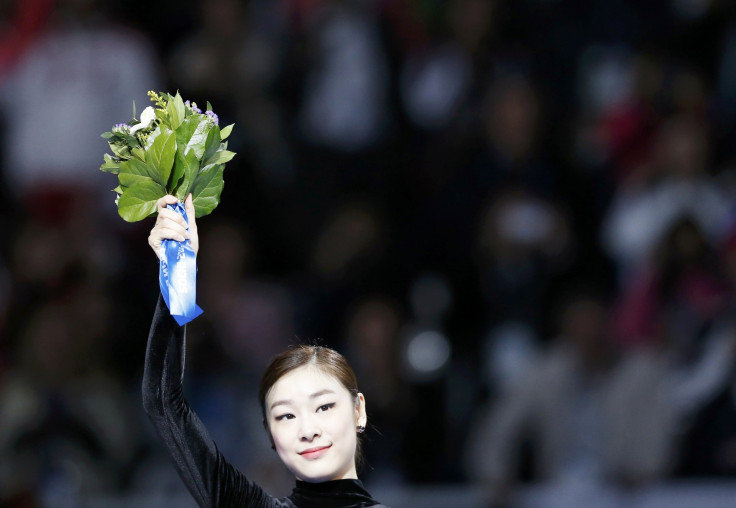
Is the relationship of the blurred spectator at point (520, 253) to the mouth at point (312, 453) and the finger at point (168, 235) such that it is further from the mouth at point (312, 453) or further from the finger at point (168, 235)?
the finger at point (168, 235)

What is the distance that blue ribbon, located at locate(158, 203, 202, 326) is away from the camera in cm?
284

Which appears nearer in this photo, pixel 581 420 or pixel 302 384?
pixel 302 384

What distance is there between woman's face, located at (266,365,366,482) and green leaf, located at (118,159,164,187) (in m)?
0.60

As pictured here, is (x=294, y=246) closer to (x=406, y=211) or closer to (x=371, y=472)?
(x=406, y=211)

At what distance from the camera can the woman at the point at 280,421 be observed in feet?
9.45

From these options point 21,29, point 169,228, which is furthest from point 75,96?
point 169,228

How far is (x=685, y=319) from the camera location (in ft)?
22.2

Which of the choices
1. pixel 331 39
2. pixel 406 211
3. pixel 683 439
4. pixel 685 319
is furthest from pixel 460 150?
pixel 683 439

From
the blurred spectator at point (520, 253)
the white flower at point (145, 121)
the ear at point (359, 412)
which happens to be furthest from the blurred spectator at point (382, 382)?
the white flower at point (145, 121)

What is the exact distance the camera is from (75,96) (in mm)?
8000

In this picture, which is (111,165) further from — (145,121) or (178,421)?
(178,421)

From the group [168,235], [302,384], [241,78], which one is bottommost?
[302,384]

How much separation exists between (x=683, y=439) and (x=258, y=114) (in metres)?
3.39

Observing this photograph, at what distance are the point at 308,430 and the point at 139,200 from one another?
71 cm
